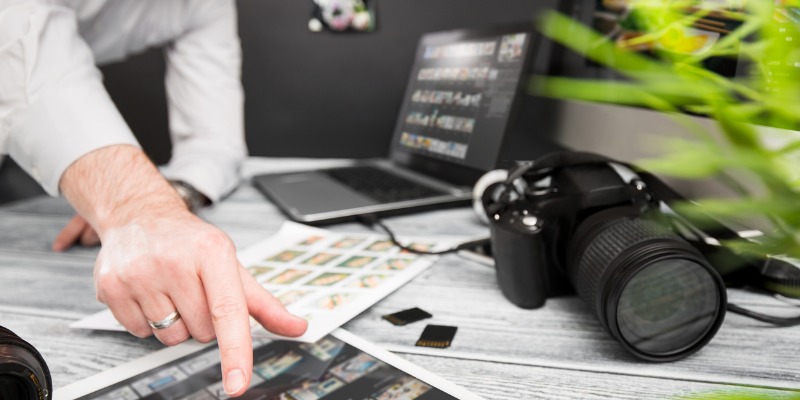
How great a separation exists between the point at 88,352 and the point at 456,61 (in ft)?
2.63

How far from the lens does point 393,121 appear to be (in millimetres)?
1369

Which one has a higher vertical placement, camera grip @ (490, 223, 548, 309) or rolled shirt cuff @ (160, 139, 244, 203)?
camera grip @ (490, 223, 548, 309)

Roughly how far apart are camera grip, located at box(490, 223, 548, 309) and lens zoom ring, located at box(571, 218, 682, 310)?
5 centimetres

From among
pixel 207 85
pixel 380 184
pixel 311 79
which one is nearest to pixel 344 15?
pixel 311 79

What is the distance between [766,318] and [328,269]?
0.44 meters

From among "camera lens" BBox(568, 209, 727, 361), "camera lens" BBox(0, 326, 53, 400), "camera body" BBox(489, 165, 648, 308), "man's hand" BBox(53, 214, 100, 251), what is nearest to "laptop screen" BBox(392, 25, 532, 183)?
"camera body" BBox(489, 165, 648, 308)

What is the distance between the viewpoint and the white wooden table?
431 mm

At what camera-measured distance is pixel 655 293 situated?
0.45 m

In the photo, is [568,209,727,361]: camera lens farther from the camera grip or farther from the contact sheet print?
the contact sheet print

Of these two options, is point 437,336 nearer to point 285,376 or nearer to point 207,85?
point 285,376

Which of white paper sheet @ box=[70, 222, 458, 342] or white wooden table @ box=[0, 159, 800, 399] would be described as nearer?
white wooden table @ box=[0, 159, 800, 399]

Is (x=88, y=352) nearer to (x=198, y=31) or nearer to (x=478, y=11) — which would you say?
(x=198, y=31)

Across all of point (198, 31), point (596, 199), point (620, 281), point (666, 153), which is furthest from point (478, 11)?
point (666, 153)

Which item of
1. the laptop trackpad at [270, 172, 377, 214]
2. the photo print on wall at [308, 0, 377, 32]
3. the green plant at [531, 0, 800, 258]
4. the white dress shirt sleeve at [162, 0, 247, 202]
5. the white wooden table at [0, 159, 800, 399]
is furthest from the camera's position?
the photo print on wall at [308, 0, 377, 32]
